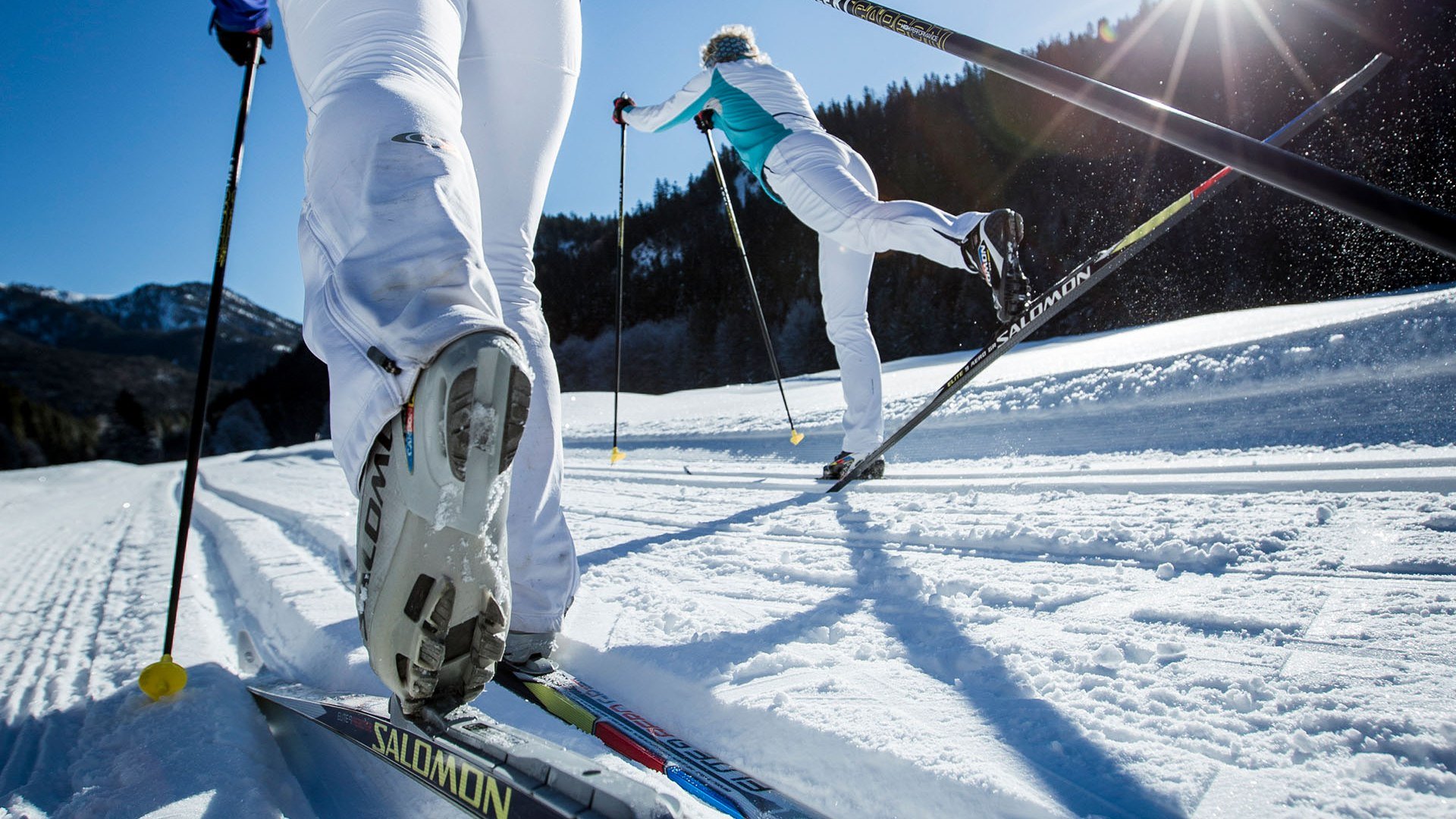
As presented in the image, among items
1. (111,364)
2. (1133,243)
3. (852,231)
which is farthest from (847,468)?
(111,364)

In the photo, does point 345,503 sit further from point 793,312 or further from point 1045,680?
point 793,312

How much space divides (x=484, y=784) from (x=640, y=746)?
0.22 m

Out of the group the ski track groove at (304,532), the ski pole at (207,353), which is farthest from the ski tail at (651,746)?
the ski pole at (207,353)

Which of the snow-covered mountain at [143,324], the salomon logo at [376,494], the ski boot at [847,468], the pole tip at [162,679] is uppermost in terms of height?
the snow-covered mountain at [143,324]

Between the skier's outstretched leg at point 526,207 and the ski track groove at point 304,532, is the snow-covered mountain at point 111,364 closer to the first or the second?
the ski track groove at point 304,532

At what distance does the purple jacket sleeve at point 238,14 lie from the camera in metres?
1.62

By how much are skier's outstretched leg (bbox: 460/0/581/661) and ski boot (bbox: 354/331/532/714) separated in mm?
440

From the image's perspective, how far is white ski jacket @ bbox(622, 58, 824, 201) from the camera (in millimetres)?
3039

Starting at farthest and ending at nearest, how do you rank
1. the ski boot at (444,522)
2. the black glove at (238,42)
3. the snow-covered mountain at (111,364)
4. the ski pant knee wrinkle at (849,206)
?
the snow-covered mountain at (111,364) < the ski pant knee wrinkle at (849,206) < the black glove at (238,42) < the ski boot at (444,522)

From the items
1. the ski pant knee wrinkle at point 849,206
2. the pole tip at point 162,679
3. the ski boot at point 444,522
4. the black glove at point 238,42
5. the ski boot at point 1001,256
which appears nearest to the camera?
the ski boot at point 444,522

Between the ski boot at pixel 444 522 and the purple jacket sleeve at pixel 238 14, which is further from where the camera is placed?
the purple jacket sleeve at pixel 238 14

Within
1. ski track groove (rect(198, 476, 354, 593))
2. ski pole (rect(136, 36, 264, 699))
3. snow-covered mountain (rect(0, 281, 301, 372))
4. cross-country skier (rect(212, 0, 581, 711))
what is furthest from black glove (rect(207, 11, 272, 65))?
snow-covered mountain (rect(0, 281, 301, 372))

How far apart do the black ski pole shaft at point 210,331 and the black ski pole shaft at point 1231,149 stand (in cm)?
168

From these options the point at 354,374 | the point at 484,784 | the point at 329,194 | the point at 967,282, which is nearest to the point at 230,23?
the point at 329,194
